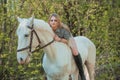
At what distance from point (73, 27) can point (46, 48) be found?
541 centimetres

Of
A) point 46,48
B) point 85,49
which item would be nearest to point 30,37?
point 46,48

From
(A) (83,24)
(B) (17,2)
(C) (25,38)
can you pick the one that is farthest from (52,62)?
(A) (83,24)

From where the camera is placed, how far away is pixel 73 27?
34.6 ft

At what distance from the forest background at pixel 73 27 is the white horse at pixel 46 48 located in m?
3.24

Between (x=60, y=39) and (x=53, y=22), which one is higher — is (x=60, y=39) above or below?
below

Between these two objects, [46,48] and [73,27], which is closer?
[46,48]

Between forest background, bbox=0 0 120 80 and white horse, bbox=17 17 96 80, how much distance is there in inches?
127

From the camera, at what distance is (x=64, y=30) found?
5.63 m

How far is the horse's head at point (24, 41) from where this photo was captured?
15.3 feet

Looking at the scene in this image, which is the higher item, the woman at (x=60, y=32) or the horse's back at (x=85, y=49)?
the woman at (x=60, y=32)

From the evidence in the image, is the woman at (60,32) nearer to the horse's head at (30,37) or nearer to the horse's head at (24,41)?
the horse's head at (30,37)

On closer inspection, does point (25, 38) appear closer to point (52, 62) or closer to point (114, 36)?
point (52, 62)

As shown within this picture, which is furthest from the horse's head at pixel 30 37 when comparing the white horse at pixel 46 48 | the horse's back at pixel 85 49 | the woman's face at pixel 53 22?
the horse's back at pixel 85 49

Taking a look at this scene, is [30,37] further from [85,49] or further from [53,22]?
[85,49]
